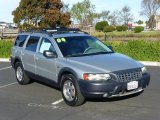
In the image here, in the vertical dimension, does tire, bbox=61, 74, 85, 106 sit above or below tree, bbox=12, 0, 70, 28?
below

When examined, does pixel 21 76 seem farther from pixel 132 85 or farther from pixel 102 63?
pixel 132 85

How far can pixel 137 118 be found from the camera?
677 cm

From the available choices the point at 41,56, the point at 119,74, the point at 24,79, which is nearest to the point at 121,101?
the point at 119,74

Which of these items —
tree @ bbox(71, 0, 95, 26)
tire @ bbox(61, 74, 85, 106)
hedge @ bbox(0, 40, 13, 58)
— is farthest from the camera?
tree @ bbox(71, 0, 95, 26)

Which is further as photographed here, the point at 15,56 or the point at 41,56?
the point at 15,56

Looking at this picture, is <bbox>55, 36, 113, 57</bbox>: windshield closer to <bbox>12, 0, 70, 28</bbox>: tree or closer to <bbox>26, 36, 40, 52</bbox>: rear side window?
<bbox>26, 36, 40, 52</bbox>: rear side window

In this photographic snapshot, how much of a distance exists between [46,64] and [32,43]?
140 cm

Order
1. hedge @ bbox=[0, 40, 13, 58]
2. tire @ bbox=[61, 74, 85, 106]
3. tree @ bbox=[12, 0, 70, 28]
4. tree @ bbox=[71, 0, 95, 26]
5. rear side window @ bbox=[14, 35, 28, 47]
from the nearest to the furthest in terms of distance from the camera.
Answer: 1. tire @ bbox=[61, 74, 85, 106]
2. rear side window @ bbox=[14, 35, 28, 47]
3. hedge @ bbox=[0, 40, 13, 58]
4. tree @ bbox=[12, 0, 70, 28]
5. tree @ bbox=[71, 0, 95, 26]

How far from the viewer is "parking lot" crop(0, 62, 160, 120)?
23.2 ft

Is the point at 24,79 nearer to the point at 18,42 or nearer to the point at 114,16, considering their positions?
the point at 18,42

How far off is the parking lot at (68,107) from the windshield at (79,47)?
1.20 metres

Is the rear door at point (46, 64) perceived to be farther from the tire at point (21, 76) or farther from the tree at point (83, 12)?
the tree at point (83, 12)

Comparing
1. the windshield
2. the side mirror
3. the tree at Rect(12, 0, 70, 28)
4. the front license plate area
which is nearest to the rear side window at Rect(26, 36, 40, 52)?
the windshield

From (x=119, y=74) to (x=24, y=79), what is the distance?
4.12 m
